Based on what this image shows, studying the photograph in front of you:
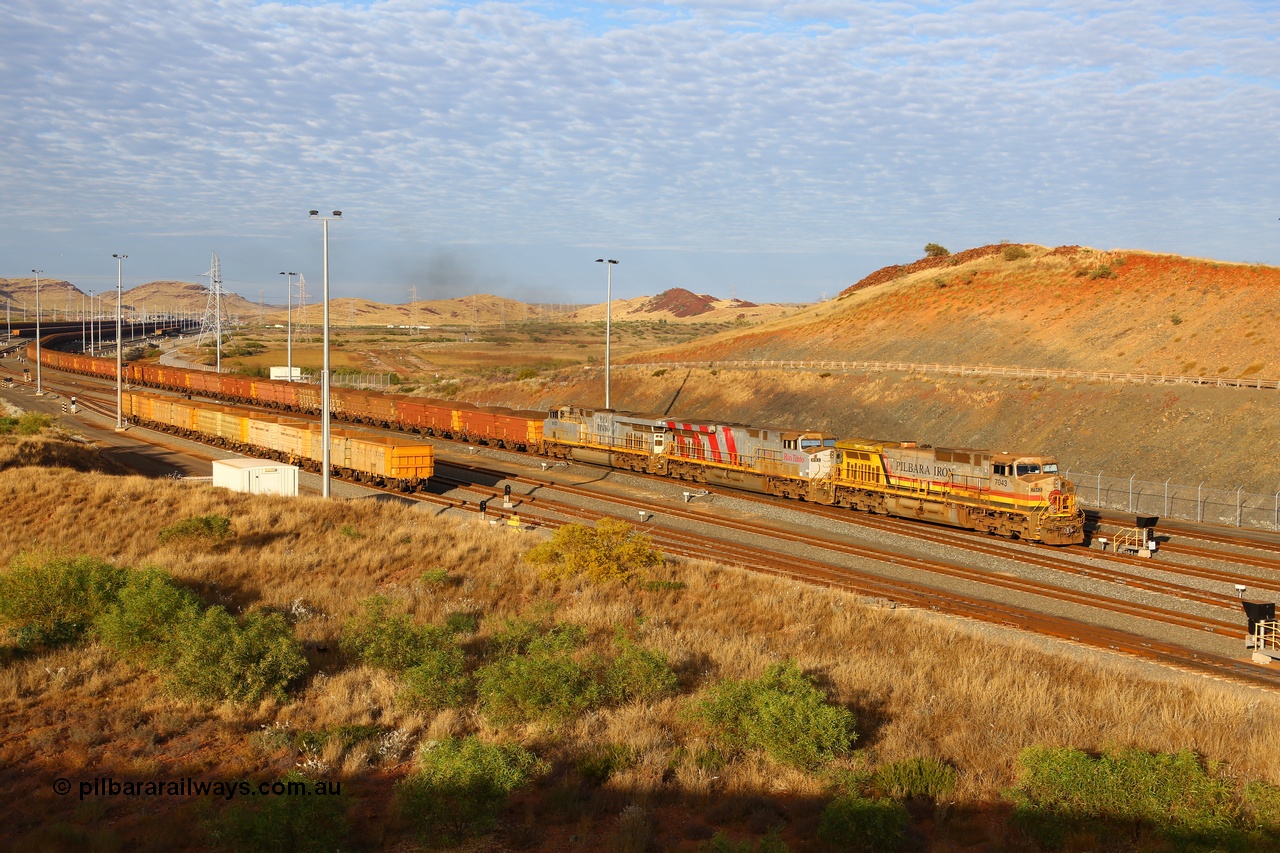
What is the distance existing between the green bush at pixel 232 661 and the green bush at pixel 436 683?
2.09 meters

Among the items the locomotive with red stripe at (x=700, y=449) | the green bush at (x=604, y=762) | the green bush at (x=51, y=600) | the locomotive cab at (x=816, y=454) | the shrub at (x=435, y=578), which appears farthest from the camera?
the locomotive with red stripe at (x=700, y=449)

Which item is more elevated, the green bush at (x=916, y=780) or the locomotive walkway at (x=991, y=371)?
the locomotive walkway at (x=991, y=371)

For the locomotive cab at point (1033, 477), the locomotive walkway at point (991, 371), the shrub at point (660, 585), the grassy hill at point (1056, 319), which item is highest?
the grassy hill at point (1056, 319)

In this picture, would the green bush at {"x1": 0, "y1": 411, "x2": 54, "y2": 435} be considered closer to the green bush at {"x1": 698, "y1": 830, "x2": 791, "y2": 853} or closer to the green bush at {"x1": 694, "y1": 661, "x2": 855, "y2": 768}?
the green bush at {"x1": 694, "y1": 661, "x2": 855, "y2": 768}

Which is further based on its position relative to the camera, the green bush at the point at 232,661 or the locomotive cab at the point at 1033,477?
the locomotive cab at the point at 1033,477

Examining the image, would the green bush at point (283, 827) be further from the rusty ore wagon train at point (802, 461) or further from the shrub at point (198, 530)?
the rusty ore wagon train at point (802, 461)

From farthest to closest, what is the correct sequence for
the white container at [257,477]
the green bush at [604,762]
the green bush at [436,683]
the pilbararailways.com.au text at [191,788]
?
the white container at [257,477] → the green bush at [436,683] → the green bush at [604,762] → the pilbararailways.com.au text at [191,788]

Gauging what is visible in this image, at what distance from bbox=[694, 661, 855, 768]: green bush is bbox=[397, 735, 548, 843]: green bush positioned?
9.28 feet

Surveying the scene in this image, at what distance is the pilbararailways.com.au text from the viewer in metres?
11.3

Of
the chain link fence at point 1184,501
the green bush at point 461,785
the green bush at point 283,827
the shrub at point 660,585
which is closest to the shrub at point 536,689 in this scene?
the green bush at point 461,785

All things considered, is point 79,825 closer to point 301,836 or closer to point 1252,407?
point 301,836

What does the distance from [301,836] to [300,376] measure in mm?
96334

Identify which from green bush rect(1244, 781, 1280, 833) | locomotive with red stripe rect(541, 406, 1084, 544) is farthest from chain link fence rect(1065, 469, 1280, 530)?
green bush rect(1244, 781, 1280, 833)

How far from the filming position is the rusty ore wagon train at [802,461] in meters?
31.8
